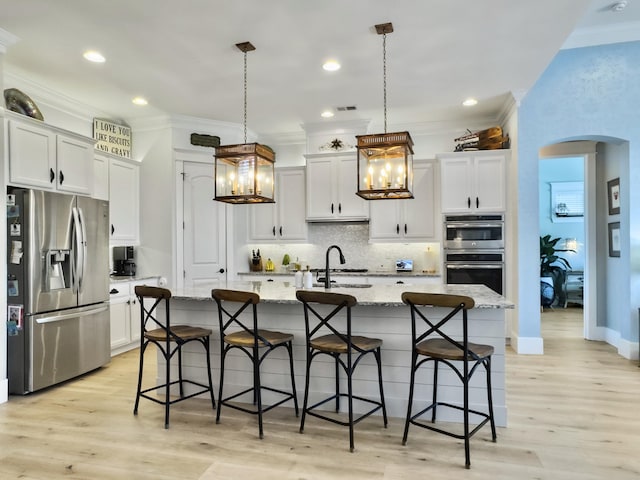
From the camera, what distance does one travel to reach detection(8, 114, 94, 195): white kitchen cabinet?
356cm

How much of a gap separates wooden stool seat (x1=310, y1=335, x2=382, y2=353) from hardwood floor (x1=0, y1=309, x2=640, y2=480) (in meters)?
0.59

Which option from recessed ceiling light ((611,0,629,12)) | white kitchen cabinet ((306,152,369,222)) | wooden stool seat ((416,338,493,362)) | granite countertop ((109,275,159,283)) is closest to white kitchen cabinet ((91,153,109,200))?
granite countertop ((109,275,159,283))

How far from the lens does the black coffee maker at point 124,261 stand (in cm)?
551

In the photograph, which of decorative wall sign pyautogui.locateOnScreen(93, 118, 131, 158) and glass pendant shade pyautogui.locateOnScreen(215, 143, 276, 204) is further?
decorative wall sign pyautogui.locateOnScreen(93, 118, 131, 158)

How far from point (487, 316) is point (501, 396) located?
0.56m

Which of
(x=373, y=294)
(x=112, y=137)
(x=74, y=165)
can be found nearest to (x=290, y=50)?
(x=373, y=294)

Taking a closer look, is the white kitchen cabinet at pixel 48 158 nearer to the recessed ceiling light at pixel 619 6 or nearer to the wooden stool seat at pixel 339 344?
the wooden stool seat at pixel 339 344

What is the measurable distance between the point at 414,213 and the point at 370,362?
2.97 metres

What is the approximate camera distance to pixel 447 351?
2523 millimetres

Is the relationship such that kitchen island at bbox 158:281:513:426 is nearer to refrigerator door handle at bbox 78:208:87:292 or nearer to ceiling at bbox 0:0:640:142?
refrigerator door handle at bbox 78:208:87:292

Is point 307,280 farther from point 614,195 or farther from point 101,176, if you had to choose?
point 614,195

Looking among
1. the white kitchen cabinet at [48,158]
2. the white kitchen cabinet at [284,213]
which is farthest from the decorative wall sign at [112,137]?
the white kitchen cabinet at [284,213]

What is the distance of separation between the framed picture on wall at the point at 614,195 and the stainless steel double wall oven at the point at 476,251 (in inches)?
50.9

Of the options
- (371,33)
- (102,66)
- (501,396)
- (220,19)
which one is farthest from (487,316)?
(102,66)
